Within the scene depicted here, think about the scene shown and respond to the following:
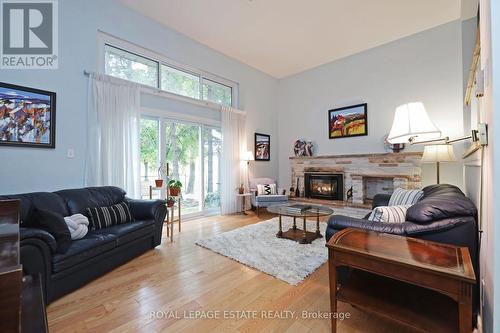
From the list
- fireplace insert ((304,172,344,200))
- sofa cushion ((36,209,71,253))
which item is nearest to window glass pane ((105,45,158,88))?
sofa cushion ((36,209,71,253))

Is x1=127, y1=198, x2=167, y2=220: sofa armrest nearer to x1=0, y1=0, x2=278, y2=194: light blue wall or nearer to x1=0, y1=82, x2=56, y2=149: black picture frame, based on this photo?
x1=0, y1=0, x2=278, y2=194: light blue wall

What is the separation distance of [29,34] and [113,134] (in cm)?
154

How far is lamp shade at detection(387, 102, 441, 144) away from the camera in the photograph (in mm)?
1694

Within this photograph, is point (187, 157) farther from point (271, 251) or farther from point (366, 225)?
point (366, 225)

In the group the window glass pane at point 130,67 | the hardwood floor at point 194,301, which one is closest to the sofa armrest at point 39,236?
the hardwood floor at point 194,301

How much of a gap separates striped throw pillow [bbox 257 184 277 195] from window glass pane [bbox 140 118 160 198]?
→ 2319 mm

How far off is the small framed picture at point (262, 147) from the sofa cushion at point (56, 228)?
14.9 ft

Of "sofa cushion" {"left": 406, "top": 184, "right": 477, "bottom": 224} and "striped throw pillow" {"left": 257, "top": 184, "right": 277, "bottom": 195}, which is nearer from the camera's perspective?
"sofa cushion" {"left": 406, "top": 184, "right": 477, "bottom": 224}

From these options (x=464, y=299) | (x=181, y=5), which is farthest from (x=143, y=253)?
(x=181, y=5)

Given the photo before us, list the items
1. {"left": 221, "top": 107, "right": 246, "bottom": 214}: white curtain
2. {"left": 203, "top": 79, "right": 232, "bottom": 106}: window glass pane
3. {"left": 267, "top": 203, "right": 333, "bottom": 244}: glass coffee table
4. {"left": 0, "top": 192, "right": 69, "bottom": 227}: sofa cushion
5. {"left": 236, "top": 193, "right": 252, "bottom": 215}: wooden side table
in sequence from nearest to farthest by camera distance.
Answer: {"left": 0, "top": 192, "right": 69, "bottom": 227}: sofa cushion → {"left": 267, "top": 203, "right": 333, "bottom": 244}: glass coffee table → {"left": 203, "top": 79, "right": 232, "bottom": 106}: window glass pane → {"left": 221, "top": 107, "right": 246, "bottom": 214}: white curtain → {"left": 236, "top": 193, "right": 252, "bottom": 215}: wooden side table

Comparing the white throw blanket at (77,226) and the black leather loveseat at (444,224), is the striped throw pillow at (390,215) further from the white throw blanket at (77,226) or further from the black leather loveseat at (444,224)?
the white throw blanket at (77,226)

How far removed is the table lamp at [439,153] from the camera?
3.49 metres

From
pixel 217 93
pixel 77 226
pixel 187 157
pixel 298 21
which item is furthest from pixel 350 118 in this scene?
pixel 77 226

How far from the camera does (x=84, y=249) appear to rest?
83.7 inches
